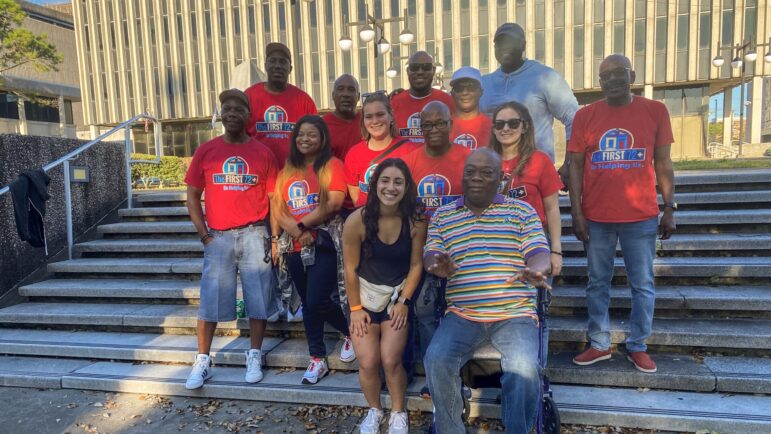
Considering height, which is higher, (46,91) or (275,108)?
(46,91)

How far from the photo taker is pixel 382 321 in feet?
10.1

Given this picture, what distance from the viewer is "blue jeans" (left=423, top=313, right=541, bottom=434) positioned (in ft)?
8.46

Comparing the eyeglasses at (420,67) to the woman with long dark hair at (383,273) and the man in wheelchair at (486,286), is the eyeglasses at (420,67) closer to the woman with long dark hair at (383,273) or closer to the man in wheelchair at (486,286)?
the woman with long dark hair at (383,273)

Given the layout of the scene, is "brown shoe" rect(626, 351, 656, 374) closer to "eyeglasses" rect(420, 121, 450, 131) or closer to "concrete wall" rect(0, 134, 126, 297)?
"eyeglasses" rect(420, 121, 450, 131)

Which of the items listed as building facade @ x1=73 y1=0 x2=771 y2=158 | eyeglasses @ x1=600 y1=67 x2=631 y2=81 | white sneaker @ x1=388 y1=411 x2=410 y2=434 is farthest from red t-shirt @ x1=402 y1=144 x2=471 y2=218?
building facade @ x1=73 y1=0 x2=771 y2=158

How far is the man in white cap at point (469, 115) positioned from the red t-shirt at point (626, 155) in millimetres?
727

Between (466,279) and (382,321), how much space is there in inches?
24.6

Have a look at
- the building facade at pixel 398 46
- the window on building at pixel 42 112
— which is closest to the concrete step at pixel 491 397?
the building facade at pixel 398 46

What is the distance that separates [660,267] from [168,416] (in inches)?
171

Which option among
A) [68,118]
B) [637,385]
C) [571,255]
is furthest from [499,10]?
[68,118]

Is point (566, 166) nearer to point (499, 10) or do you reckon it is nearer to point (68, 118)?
point (499, 10)

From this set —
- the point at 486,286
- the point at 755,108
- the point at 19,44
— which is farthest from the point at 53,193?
the point at 755,108

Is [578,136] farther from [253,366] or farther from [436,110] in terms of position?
[253,366]

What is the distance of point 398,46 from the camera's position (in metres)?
29.4
